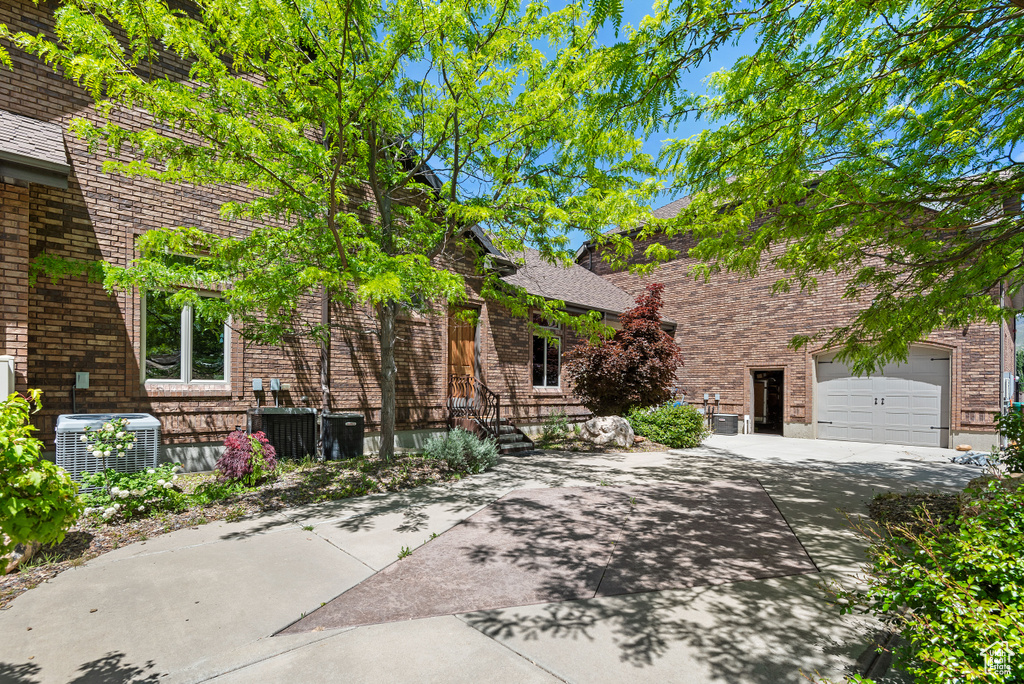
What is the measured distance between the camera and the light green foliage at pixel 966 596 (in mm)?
1980

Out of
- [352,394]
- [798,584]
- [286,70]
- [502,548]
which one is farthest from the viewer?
[352,394]

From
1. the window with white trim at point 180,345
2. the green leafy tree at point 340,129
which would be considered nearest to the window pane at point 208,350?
the window with white trim at point 180,345

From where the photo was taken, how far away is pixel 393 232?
845 cm

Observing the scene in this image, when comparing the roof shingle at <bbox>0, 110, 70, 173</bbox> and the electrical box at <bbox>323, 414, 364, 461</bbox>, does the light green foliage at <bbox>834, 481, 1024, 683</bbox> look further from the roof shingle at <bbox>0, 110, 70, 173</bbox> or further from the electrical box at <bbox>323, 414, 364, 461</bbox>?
the roof shingle at <bbox>0, 110, 70, 173</bbox>

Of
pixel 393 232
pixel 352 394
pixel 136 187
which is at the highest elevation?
pixel 136 187

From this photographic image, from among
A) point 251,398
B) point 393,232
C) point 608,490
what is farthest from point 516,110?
point 251,398

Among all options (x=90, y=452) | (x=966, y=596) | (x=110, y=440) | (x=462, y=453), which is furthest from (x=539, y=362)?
(x=966, y=596)

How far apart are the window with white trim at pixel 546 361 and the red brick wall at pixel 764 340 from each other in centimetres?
478

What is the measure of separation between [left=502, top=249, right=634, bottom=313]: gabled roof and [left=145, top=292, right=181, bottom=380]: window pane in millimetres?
7715

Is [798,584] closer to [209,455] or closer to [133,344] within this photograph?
[209,455]

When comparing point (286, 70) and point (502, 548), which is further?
point (286, 70)

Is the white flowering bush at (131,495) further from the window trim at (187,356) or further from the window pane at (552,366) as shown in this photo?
the window pane at (552,366)

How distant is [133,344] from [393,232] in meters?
4.60

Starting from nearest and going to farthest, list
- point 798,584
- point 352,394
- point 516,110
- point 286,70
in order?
point 798,584 → point 286,70 → point 516,110 → point 352,394
